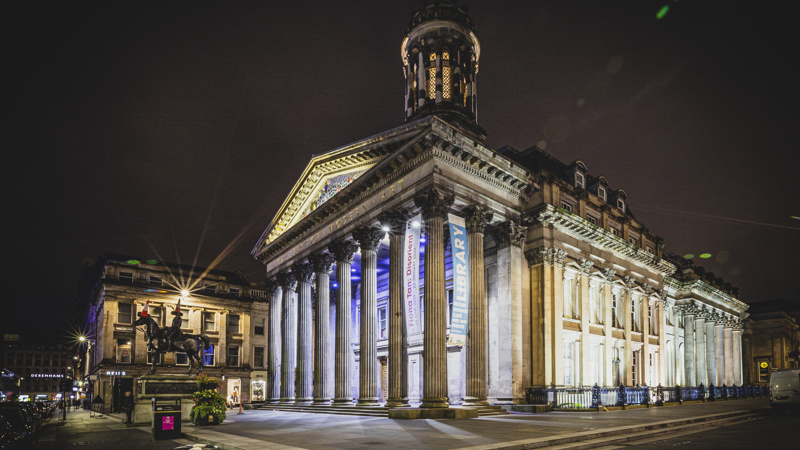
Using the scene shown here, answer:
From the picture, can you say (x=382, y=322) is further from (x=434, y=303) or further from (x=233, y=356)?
(x=233, y=356)

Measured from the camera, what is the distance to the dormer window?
35.9m

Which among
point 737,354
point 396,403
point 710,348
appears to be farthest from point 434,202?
point 737,354

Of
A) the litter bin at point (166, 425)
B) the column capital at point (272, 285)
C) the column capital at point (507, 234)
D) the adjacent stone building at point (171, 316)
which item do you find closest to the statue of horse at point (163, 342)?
the litter bin at point (166, 425)

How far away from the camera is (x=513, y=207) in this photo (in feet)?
95.8

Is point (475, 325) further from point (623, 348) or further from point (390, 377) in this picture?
point (623, 348)

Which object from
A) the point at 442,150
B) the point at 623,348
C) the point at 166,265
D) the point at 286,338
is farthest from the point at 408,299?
the point at 166,265

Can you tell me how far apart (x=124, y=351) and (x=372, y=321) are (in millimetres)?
35243

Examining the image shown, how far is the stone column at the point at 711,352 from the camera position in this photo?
2060 inches

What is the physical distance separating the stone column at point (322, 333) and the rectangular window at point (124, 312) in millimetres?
28384

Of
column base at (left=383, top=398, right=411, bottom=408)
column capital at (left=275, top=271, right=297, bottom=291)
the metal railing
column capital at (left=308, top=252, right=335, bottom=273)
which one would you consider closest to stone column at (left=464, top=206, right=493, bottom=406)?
column base at (left=383, top=398, right=411, bottom=408)

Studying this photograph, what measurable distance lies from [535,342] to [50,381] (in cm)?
18766

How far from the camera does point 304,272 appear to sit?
36594 millimetres

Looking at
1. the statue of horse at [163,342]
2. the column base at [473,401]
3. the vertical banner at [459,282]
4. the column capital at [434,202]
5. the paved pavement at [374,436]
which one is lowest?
the column base at [473,401]

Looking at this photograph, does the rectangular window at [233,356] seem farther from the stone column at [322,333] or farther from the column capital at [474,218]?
the column capital at [474,218]
